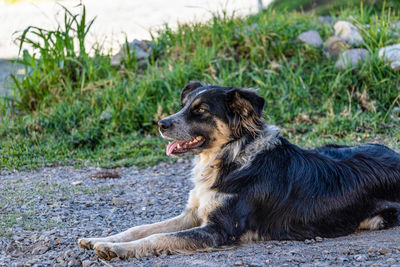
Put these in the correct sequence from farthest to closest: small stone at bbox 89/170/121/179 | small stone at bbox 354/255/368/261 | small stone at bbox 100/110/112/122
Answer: small stone at bbox 100/110/112/122, small stone at bbox 89/170/121/179, small stone at bbox 354/255/368/261

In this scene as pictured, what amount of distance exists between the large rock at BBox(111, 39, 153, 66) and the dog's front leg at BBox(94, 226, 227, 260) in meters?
6.48

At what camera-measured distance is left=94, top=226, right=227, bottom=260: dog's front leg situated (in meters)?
3.93

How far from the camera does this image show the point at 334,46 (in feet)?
Answer: 31.8

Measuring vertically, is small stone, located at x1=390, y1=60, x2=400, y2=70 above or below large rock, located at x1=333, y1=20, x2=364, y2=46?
below

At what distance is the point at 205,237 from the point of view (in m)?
3.99

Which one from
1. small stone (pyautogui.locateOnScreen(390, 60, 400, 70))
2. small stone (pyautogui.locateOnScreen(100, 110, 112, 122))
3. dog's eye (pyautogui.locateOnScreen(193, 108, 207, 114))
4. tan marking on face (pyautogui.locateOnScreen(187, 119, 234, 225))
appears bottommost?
tan marking on face (pyautogui.locateOnScreen(187, 119, 234, 225))

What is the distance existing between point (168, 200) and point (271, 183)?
185 centimetres

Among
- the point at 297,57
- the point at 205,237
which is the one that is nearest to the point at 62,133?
the point at 297,57

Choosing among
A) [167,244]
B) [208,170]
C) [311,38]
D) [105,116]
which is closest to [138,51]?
[105,116]

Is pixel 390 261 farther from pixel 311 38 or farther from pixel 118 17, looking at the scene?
pixel 118 17

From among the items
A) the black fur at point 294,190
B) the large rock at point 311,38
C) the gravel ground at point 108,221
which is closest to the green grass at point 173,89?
the large rock at point 311,38

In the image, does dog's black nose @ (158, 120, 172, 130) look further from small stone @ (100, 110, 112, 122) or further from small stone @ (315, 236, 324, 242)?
small stone @ (100, 110, 112, 122)

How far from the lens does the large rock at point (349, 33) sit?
9.68 meters

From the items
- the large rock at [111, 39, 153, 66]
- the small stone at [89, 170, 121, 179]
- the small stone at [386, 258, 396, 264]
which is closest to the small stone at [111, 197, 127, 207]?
the small stone at [89, 170, 121, 179]
